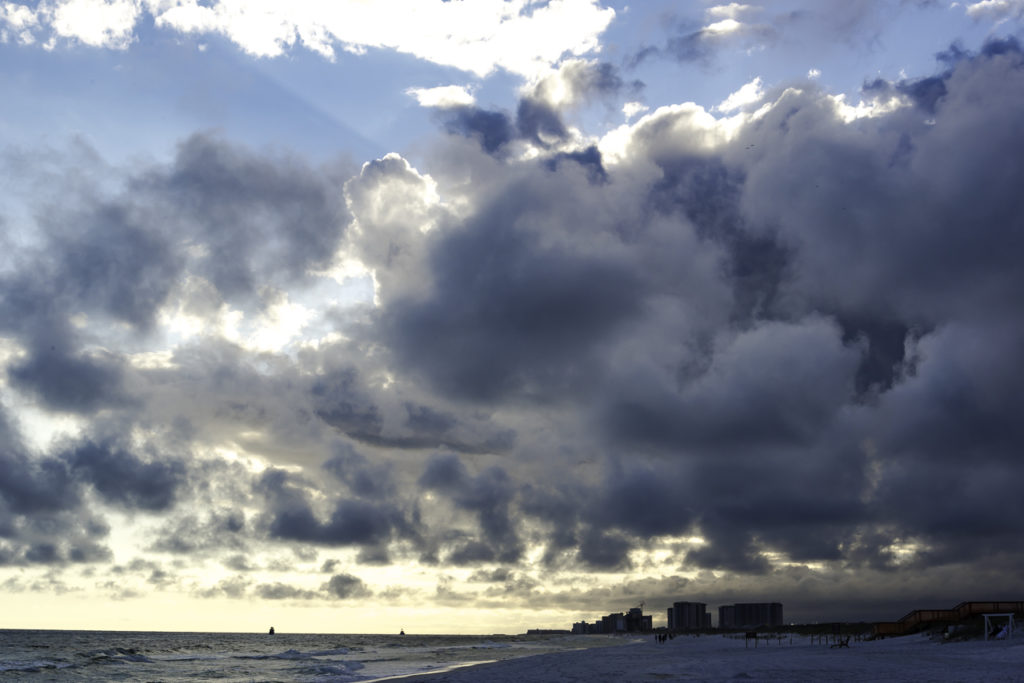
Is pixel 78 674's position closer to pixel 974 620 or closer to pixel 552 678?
pixel 552 678

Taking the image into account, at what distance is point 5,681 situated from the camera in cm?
8262

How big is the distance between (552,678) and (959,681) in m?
28.5

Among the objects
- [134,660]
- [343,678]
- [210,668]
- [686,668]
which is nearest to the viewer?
[686,668]

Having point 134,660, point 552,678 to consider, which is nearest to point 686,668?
point 552,678

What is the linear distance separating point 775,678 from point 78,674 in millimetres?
79661

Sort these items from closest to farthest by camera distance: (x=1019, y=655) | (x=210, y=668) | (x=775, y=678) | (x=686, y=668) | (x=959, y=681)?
(x=959, y=681) < (x=775, y=678) < (x=1019, y=655) < (x=686, y=668) < (x=210, y=668)

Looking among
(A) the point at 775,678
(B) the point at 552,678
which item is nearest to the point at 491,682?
(B) the point at 552,678

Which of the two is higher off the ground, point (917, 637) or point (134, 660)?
point (917, 637)

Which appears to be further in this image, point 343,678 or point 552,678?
point 343,678

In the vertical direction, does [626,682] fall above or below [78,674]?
above

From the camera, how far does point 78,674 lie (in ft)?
299

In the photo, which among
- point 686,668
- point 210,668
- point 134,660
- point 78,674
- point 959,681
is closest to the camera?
point 959,681

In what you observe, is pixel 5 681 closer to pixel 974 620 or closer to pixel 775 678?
pixel 775 678

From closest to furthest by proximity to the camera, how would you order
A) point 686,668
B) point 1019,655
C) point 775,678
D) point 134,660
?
point 775,678 < point 1019,655 < point 686,668 < point 134,660
